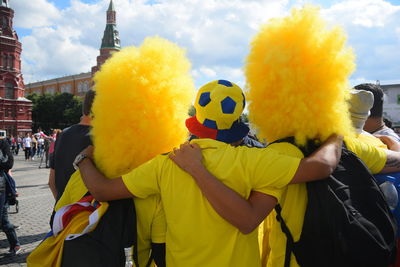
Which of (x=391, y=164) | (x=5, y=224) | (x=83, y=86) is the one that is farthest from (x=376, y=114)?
(x=83, y=86)

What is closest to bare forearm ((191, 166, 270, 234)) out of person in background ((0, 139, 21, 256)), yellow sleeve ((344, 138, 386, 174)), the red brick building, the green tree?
yellow sleeve ((344, 138, 386, 174))

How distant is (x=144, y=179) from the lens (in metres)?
1.55

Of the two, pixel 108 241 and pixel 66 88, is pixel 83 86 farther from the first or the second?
pixel 108 241

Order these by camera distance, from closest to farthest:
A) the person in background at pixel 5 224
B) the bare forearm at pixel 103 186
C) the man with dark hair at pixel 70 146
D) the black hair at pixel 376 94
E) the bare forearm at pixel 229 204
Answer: the bare forearm at pixel 229 204 < the bare forearm at pixel 103 186 < the man with dark hair at pixel 70 146 < the black hair at pixel 376 94 < the person in background at pixel 5 224

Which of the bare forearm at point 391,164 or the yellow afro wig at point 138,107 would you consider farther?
the bare forearm at point 391,164

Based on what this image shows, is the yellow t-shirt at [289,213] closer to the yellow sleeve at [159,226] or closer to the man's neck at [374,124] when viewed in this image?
the yellow sleeve at [159,226]

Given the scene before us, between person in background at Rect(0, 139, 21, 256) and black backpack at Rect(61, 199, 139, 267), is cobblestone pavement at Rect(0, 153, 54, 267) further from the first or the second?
black backpack at Rect(61, 199, 139, 267)

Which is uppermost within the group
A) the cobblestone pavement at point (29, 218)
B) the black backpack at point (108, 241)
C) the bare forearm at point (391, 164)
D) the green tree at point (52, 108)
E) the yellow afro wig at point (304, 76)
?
the green tree at point (52, 108)

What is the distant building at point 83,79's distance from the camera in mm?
67875

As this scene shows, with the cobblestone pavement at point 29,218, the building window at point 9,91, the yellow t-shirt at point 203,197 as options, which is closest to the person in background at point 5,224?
the cobblestone pavement at point 29,218

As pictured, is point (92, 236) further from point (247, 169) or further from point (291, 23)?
point (291, 23)

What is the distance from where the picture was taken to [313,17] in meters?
1.73

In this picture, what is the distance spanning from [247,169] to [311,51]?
29.8 inches

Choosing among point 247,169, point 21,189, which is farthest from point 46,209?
point 247,169
